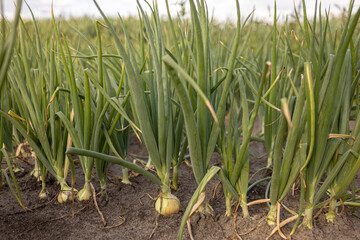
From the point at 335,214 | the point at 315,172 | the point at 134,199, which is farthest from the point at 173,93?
the point at 335,214

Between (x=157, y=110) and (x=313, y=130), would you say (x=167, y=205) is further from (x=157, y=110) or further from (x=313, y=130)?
(x=313, y=130)

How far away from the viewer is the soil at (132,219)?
3.04 feet

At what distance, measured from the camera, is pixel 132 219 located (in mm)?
1038

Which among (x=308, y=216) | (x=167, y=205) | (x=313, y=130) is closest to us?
(x=313, y=130)

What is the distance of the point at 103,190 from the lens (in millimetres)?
1132

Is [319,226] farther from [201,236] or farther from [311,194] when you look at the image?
[201,236]

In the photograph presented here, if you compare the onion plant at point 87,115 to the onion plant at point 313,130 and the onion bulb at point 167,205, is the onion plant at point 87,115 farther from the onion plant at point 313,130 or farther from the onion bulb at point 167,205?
the onion plant at point 313,130

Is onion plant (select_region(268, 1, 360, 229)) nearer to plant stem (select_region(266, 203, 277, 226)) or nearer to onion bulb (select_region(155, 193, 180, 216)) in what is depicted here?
plant stem (select_region(266, 203, 277, 226))

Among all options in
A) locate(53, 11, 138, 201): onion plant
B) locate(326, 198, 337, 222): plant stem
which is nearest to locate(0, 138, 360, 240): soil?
locate(326, 198, 337, 222): plant stem

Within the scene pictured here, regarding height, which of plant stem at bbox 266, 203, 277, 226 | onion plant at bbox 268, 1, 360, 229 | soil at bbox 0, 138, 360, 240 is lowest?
soil at bbox 0, 138, 360, 240

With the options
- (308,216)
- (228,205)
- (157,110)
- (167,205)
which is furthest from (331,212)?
(157,110)

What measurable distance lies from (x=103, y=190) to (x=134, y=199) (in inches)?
4.4

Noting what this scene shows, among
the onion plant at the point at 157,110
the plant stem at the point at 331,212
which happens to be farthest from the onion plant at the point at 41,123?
the plant stem at the point at 331,212

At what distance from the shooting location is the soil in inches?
36.4
